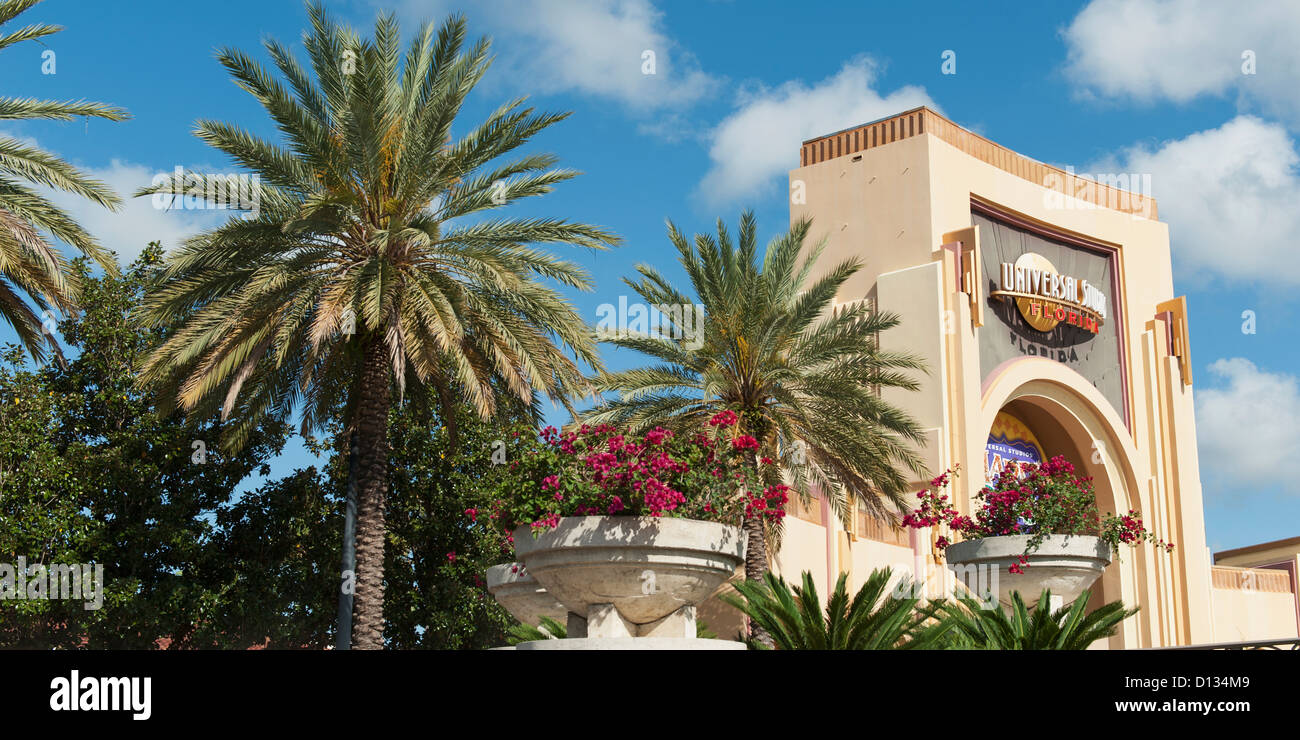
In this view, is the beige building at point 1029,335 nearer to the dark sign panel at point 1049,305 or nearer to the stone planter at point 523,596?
the dark sign panel at point 1049,305

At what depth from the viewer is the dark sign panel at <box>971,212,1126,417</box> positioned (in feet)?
94.8

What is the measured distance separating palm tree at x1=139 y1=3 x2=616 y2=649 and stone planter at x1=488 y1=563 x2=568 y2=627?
2871mm

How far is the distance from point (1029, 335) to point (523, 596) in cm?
2063

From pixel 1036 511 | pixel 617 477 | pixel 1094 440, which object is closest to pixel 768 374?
pixel 1036 511

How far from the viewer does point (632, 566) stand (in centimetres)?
851

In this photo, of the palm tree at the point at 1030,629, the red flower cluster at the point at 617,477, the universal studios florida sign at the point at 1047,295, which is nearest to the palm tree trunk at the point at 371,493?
the red flower cluster at the point at 617,477

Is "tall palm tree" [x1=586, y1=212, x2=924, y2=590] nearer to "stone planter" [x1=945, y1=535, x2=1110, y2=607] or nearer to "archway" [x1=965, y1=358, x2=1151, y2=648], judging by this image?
"stone planter" [x1=945, y1=535, x2=1110, y2=607]

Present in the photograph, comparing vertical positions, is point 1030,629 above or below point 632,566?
below

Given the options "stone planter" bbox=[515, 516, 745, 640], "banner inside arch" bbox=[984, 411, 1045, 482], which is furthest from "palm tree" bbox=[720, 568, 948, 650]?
"banner inside arch" bbox=[984, 411, 1045, 482]

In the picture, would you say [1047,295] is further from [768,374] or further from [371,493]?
[371,493]

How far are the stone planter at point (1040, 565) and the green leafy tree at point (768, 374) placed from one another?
305 cm

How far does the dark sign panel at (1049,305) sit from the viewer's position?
94.8ft
